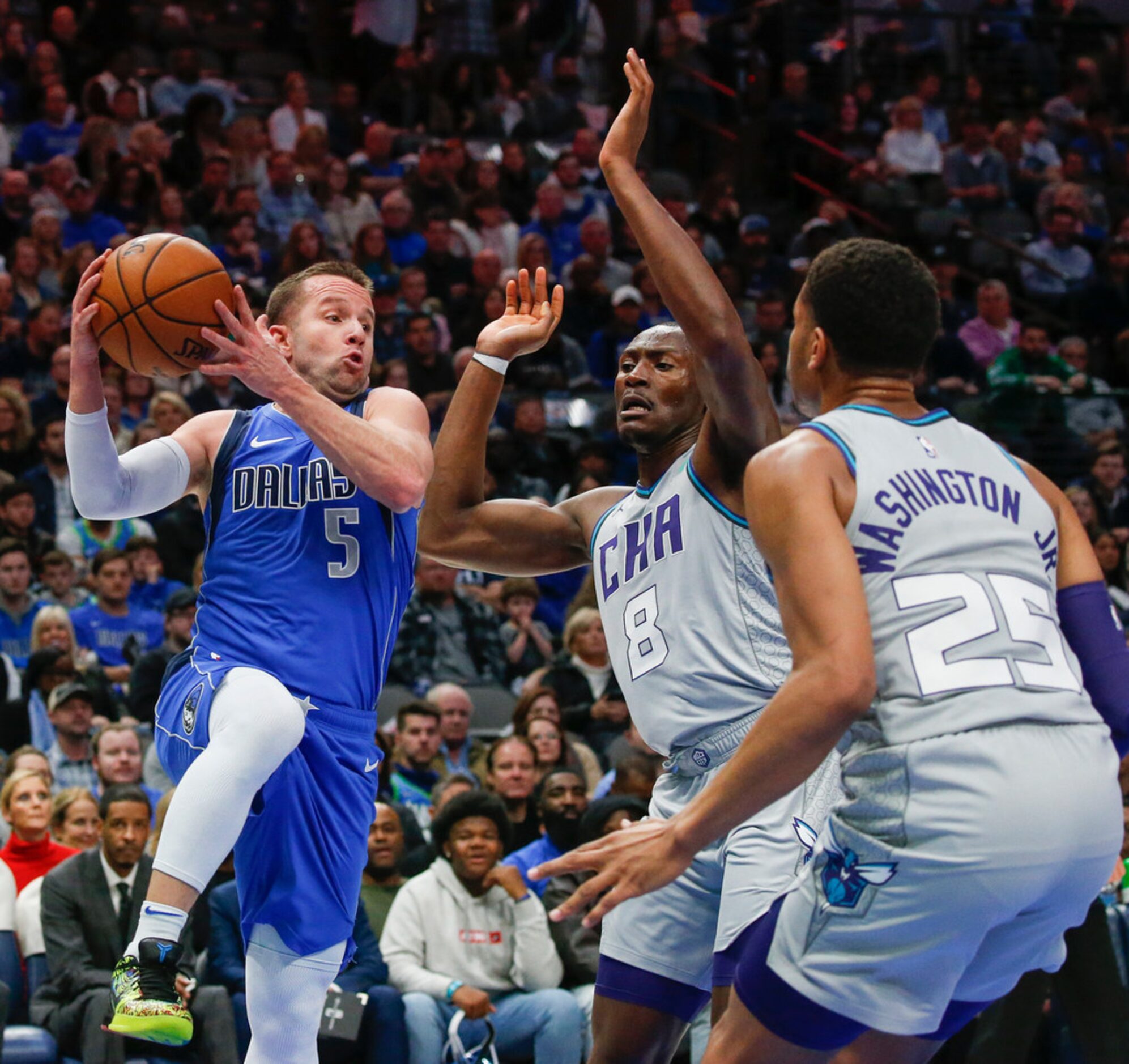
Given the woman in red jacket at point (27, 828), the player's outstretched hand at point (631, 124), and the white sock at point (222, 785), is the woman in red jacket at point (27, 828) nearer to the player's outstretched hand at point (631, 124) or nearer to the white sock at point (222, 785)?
the white sock at point (222, 785)

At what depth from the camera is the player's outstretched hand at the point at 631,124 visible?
4.38 metres

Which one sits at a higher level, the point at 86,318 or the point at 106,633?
the point at 86,318

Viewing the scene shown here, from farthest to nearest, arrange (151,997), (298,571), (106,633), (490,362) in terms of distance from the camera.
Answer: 1. (106,633)
2. (490,362)
3. (298,571)
4. (151,997)

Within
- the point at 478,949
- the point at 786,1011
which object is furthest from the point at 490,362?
the point at 478,949

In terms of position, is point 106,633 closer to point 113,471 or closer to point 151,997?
point 113,471

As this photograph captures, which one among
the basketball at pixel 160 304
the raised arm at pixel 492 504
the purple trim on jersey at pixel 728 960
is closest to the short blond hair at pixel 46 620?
the raised arm at pixel 492 504

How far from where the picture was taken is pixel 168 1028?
394 centimetres

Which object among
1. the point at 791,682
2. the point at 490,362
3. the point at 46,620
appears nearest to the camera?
the point at 791,682

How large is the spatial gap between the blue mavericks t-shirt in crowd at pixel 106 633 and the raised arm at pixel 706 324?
263 inches

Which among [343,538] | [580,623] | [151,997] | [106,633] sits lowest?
[580,623]

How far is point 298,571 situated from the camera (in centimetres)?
455

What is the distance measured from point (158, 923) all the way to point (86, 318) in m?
1.70

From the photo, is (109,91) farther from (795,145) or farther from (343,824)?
(343,824)

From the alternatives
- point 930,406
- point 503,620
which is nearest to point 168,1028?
point 503,620
